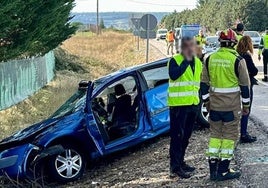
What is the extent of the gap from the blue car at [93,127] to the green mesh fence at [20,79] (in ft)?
21.2

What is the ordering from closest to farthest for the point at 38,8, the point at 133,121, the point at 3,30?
the point at 133,121 → the point at 3,30 → the point at 38,8

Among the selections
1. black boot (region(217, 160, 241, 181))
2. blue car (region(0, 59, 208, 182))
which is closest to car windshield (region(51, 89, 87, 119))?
blue car (region(0, 59, 208, 182))

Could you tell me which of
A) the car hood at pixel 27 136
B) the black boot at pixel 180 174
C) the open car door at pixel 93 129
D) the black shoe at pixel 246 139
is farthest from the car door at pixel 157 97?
the black boot at pixel 180 174

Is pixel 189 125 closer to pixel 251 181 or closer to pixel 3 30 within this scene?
pixel 251 181

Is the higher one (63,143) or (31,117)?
(63,143)

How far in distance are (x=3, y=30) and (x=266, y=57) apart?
8.62 m

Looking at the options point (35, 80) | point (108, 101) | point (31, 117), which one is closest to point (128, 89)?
point (108, 101)

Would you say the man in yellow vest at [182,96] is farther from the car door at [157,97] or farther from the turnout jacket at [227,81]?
the car door at [157,97]

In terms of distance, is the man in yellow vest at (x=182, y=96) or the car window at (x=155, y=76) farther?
the car window at (x=155, y=76)

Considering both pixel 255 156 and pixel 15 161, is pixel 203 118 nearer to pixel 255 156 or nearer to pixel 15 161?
pixel 255 156

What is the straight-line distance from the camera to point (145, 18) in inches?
732

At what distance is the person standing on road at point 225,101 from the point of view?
6.61m

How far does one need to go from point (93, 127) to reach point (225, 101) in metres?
2.45

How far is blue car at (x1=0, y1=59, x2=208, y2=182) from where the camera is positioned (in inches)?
313
